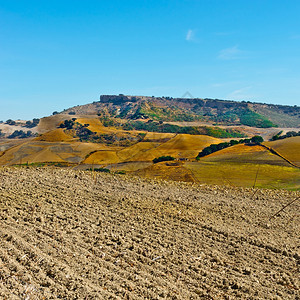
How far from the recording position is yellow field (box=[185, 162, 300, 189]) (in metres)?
32.2

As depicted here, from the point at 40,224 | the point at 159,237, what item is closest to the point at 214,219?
the point at 159,237

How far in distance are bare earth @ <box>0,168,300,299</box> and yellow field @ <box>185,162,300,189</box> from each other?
14.2 m

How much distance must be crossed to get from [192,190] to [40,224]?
1142cm

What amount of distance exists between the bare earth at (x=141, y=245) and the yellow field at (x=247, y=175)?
46.5ft

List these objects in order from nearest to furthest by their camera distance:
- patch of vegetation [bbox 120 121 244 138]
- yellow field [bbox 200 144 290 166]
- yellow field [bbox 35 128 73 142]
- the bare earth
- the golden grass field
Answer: the bare earth
the golden grass field
yellow field [bbox 200 144 290 166]
yellow field [bbox 35 128 73 142]
patch of vegetation [bbox 120 121 244 138]

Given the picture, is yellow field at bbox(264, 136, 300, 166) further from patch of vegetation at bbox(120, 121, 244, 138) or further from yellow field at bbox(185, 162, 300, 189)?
patch of vegetation at bbox(120, 121, 244, 138)

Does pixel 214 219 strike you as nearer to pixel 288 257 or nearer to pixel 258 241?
pixel 258 241

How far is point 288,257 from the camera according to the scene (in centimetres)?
1058

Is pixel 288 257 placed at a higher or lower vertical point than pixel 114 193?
lower

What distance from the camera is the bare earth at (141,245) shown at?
8.06 meters

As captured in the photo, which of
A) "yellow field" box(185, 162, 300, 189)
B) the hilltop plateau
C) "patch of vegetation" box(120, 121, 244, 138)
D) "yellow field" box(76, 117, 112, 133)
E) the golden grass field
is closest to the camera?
"yellow field" box(185, 162, 300, 189)

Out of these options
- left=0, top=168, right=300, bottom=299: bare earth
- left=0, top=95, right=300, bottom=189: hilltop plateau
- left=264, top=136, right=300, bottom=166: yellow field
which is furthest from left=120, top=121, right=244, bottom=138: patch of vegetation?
left=0, top=168, right=300, bottom=299: bare earth

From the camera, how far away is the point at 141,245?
Result: 34.9 feet

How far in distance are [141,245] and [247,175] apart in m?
29.3
